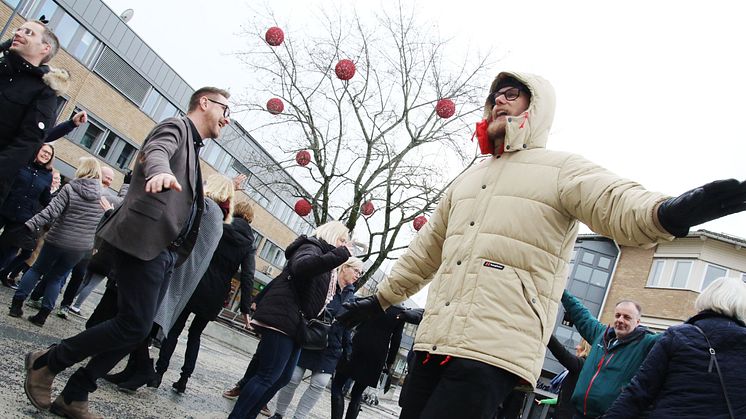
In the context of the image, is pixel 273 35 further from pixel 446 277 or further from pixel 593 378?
pixel 446 277

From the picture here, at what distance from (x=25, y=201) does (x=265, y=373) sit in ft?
13.6

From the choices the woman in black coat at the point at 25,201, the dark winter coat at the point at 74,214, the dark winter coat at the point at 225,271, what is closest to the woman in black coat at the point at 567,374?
the dark winter coat at the point at 225,271

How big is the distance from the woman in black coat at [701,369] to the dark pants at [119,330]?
2817 millimetres

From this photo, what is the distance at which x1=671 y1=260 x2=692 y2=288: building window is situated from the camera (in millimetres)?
22423

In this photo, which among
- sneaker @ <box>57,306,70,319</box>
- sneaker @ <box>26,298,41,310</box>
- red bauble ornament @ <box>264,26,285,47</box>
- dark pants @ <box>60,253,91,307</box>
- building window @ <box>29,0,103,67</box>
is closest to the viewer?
sneaker @ <box>57,306,70,319</box>

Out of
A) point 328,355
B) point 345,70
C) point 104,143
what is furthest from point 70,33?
point 328,355

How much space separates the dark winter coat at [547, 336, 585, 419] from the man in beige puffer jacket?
3.27 metres

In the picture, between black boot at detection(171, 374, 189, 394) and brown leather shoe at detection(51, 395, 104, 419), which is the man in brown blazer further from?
black boot at detection(171, 374, 189, 394)

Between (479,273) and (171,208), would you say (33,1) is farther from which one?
(479,273)

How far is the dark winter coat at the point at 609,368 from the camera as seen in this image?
14.2 feet

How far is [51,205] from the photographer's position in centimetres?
614

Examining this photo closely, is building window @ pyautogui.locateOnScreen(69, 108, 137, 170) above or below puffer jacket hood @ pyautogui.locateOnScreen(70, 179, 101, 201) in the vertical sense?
above

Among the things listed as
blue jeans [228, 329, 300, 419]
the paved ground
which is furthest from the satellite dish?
blue jeans [228, 329, 300, 419]

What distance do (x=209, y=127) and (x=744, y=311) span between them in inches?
137
